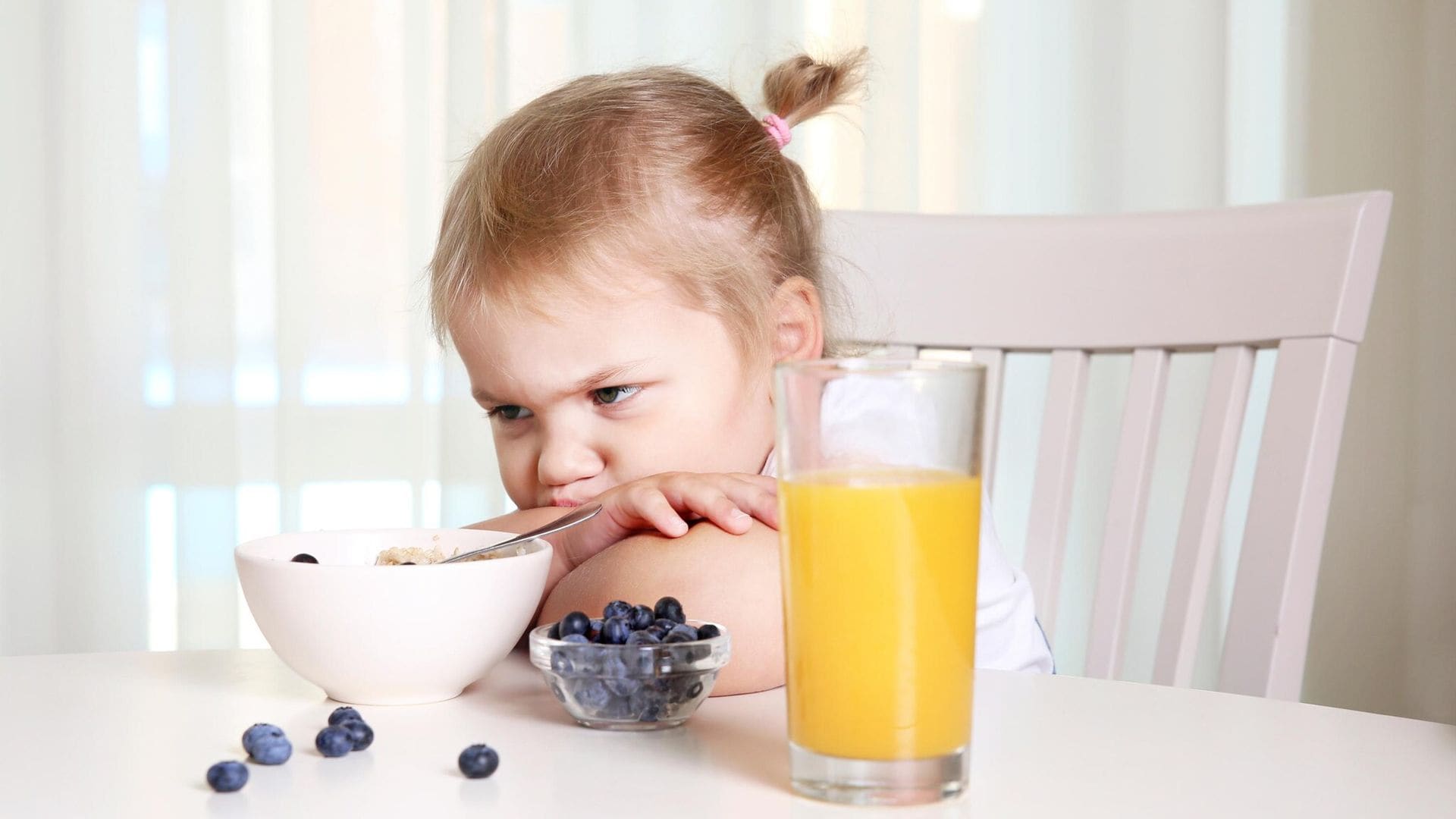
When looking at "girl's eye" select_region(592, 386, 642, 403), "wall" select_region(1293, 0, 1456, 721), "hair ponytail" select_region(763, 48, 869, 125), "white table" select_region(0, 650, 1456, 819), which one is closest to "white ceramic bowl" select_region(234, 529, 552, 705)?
"white table" select_region(0, 650, 1456, 819)

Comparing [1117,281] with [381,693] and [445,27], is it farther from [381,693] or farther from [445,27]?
[445,27]

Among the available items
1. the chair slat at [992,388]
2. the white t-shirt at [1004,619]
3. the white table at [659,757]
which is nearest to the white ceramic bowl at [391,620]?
the white table at [659,757]

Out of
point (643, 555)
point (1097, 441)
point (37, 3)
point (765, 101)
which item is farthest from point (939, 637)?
point (37, 3)

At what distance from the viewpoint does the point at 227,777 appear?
511 millimetres

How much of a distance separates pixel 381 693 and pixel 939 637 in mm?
308

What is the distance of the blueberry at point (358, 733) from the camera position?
0.56 meters

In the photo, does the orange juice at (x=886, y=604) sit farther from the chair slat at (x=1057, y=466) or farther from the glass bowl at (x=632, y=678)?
the chair slat at (x=1057, y=466)

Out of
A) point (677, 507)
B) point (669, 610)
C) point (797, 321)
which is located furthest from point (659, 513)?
point (797, 321)

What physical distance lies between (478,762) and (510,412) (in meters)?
0.59

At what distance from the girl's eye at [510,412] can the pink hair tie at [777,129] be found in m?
0.37

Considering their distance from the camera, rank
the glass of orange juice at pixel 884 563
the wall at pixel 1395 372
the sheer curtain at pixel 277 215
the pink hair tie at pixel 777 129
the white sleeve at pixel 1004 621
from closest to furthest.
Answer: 1. the glass of orange juice at pixel 884 563
2. the white sleeve at pixel 1004 621
3. the pink hair tie at pixel 777 129
4. the wall at pixel 1395 372
5. the sheer curtain at pixel 277 215

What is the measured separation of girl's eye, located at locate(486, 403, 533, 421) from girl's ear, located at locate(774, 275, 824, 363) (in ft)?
0.77

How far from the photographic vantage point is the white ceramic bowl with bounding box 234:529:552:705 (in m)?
0.62

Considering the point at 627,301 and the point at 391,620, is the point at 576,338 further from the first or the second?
the point at 391,620
